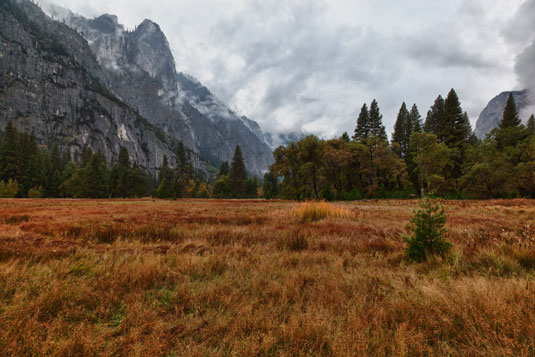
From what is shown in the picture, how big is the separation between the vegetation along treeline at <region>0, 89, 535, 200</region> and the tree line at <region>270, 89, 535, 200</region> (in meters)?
0.11

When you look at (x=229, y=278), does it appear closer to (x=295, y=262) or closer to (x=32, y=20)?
(x=295, y=262)

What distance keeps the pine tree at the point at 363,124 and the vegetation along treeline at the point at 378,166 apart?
21 cm

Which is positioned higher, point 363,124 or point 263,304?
point 363,124

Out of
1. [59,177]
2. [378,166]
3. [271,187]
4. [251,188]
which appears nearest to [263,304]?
[378,166]

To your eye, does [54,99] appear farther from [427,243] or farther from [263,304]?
[427,243]

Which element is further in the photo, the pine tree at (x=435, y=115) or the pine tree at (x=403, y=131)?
the pine tree at (x=403, y=131)

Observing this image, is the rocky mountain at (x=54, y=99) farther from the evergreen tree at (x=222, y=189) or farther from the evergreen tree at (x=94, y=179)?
the evergreen tree at (x=222, y=189)

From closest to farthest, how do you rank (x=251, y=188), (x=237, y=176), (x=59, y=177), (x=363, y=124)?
(x=363, y=124), (x=59, y=177), (x=237, y=176), (x=251, y=188)

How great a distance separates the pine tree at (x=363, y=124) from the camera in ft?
150

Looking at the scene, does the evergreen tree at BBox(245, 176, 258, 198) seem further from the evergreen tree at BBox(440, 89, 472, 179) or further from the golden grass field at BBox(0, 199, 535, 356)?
the golden grass field at BBox(0, 199, 535, 356)

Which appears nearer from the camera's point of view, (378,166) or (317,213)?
(317,213)

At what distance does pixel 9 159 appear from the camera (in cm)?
5244

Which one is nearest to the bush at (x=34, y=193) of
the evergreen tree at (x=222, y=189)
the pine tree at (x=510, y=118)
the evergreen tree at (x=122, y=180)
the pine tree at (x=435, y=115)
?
the evergreen tree at (x=122, y=180)

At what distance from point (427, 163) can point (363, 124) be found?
Answer: 1586 cm
